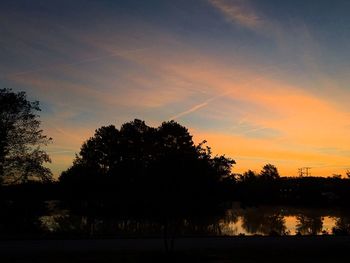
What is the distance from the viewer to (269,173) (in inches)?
7131

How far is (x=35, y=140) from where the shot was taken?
39.1 m

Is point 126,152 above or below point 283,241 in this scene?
above

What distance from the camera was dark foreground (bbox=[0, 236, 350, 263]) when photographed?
73.1ft

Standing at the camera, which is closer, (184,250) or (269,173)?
(184,250)

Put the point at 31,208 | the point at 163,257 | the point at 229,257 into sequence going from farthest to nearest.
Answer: the point at 31,208
the point at 229,257
the point at 163,257

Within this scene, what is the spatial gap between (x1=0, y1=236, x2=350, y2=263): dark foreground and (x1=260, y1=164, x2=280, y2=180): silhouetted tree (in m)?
146

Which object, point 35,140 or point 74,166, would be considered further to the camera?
point 74,166

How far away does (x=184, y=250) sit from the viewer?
2564cm

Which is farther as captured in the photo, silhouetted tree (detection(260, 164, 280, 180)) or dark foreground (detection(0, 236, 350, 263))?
silhouetted tree (detection(260, 164, 280, 180))

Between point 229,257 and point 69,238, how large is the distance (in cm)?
1247

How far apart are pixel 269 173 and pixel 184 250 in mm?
160696

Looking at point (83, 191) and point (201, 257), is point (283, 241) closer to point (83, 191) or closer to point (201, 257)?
point (201, 257)

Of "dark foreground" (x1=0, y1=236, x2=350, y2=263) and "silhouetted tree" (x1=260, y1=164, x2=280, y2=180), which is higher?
"silhouetted tree" (x1=260, y1=164, x2=280, y2=180)

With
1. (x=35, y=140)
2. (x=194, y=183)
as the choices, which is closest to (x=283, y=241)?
(x=194, y=183)
